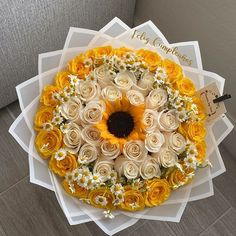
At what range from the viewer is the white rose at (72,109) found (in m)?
0.84

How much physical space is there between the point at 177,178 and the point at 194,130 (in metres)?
0.13

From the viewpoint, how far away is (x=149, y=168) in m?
0.83

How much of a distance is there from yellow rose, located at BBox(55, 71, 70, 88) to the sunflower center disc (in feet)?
0.49

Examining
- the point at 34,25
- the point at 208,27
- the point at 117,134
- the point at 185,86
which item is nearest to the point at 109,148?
the point at 117,134

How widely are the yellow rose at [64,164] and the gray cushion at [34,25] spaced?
489mm

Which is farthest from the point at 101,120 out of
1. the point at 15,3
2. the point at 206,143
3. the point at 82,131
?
the point at 15,3

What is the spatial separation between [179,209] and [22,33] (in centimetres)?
75

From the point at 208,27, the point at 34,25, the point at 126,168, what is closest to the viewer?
the point at 126,168

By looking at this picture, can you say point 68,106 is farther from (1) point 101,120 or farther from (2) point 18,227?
(2) point 18,227

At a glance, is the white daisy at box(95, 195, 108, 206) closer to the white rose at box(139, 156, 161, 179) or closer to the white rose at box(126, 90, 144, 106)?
the white rose at box(139, 156, 161, 179)

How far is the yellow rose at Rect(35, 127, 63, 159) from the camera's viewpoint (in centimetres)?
84

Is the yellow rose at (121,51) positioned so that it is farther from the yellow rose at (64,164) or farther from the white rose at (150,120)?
the yellow rose at (64,164)

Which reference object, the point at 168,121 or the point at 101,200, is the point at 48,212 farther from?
the point at 168,121

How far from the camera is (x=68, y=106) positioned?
2.80ft
